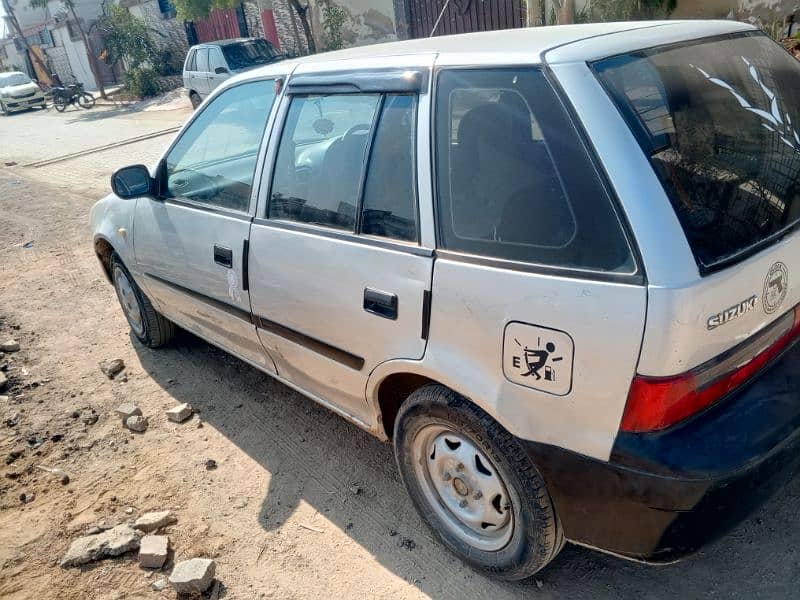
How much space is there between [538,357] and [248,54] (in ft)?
49.0

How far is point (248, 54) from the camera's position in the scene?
1495cm

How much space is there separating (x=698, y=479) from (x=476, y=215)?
100 centimetres

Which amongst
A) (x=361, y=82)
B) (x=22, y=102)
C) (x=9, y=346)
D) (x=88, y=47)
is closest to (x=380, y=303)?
(x=361, y=82)

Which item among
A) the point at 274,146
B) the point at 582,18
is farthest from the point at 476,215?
the point at 582,18

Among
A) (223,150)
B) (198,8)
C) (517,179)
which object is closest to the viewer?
(517,179)

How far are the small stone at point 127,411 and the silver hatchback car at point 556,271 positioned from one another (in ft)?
4.84

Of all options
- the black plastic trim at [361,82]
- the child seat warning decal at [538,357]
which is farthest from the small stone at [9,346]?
the child seat warning decal at [538,357]

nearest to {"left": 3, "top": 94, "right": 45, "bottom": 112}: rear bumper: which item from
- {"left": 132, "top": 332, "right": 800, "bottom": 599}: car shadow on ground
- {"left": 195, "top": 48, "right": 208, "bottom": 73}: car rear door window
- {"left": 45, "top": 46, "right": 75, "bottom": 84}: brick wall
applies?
{"left": 45, "top": 46, "right": 75, "bottom": 84}: brick wall

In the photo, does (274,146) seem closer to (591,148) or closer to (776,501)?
(591,148)

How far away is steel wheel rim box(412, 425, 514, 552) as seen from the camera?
7.27 ft

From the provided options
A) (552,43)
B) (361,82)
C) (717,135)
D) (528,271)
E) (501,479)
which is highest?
(552,43)

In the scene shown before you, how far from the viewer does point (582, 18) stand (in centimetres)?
1137

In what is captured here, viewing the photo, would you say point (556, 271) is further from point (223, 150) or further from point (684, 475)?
point (223, 150)

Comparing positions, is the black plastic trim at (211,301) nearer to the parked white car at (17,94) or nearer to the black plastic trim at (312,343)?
the black plastic trim at (312,343)
